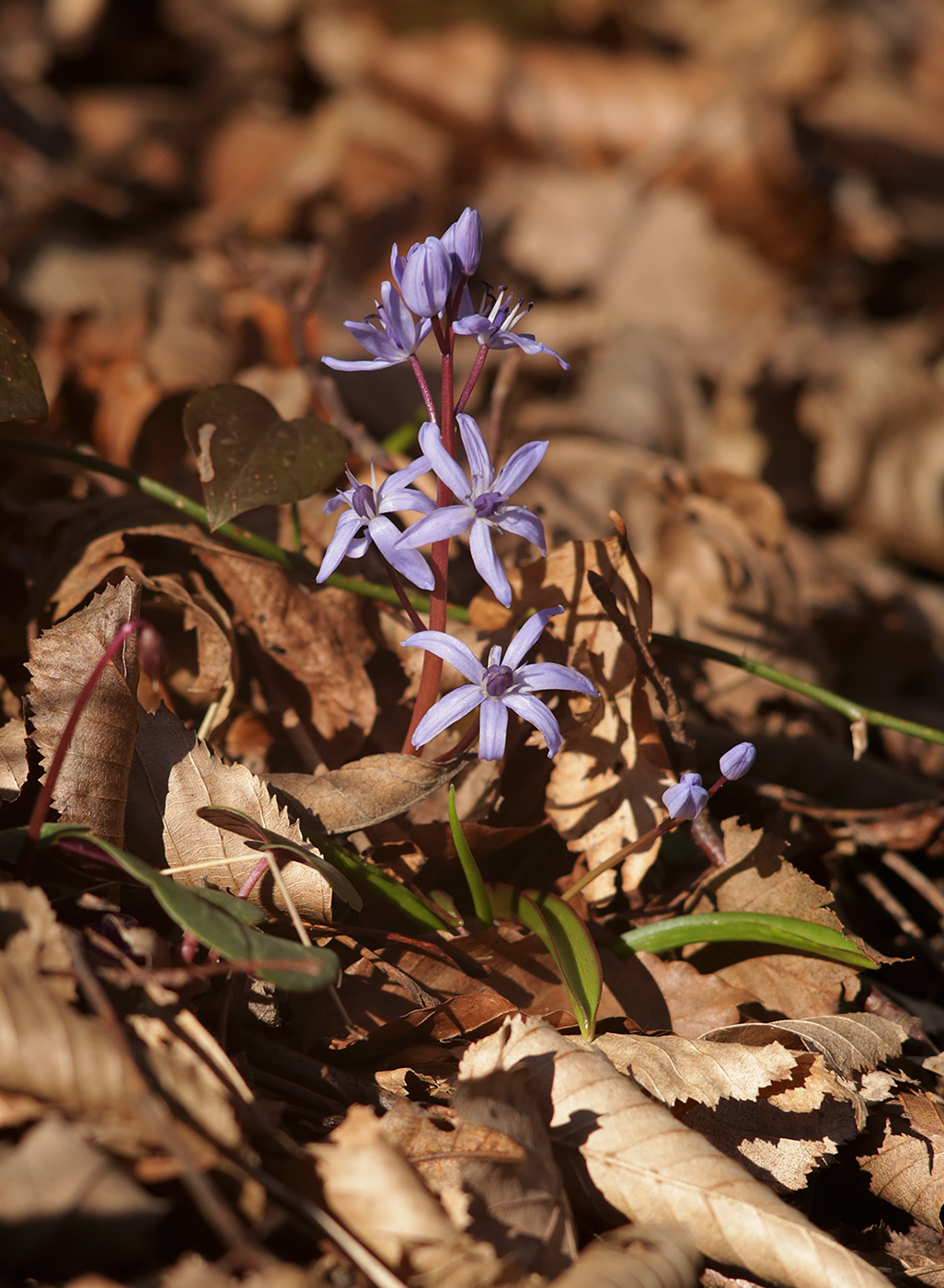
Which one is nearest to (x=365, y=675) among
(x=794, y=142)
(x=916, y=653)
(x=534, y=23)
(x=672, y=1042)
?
(x=672, y=1042)

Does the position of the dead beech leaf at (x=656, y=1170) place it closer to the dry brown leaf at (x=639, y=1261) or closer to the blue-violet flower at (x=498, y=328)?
the dry brown leaf at (x=639, y=1261)

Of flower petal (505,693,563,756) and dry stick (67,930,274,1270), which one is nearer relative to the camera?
dry stick (67,930,274,1270)

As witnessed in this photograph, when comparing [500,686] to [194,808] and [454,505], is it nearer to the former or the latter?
[454,505]

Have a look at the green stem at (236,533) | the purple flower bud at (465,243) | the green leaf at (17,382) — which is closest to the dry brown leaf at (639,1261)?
the green stem at (236,533)

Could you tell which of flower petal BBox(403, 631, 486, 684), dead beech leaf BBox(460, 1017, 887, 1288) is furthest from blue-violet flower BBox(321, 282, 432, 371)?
dead beech leaf BBox(460, 1017, 887, 1288)

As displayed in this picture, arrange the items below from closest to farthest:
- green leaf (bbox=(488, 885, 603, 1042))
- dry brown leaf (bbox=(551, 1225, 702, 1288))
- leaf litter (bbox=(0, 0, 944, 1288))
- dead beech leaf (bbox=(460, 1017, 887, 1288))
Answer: dry brown leaf (bbox=(551, 1225, 702, 1288))
leaf litter (bbox=(0, 0, 944, 1288))
dead beech leaf (bbox=(460, 1017, 887, 1288))
green leaf (bbox=(488, 885, 603, 1042))

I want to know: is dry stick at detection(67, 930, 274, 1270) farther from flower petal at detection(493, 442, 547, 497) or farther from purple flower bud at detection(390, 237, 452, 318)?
purple flower bud at detection(390, 237, 452, 318)

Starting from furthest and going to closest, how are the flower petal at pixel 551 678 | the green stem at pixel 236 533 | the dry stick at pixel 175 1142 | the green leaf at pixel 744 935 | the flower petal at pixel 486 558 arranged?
1. the green stem at pixel 236 533
2. the green leaf at pixel 744 935
3. the flower petal at pixel 551 678
4. the flower petal at pixel 486 558
5. the dry stick at pixel 175 1142
